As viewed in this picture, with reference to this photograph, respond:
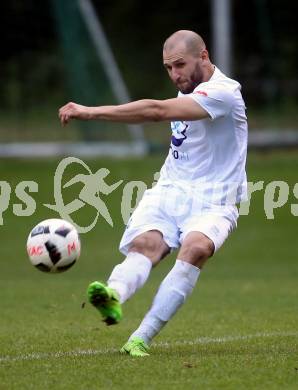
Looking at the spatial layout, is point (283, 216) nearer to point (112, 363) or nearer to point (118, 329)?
point (118, 329)

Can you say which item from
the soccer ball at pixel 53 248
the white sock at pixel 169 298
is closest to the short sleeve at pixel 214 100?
the white sock at pixel 169 298

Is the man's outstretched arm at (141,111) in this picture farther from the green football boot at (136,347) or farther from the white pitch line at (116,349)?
the white pitch line at (116,349)

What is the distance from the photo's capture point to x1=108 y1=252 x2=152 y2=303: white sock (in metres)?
8.17

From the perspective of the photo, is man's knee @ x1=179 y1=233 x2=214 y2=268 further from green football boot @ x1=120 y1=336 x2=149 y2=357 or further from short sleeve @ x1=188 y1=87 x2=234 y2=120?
short sleeve @ x1=188 y1=87 x2=234 y2=120

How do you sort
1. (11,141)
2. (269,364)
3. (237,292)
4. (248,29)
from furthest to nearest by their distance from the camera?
(248,29), (11,141), (237,292), (269,364)

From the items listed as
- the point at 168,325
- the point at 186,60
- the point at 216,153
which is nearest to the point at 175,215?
the point at 216,153

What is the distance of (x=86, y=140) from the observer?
85.8 ft

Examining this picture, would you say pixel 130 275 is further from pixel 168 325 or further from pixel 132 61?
pixel 132 61

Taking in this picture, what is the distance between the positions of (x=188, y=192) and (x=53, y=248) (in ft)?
3.67

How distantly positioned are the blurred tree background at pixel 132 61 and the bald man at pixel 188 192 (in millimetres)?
17585

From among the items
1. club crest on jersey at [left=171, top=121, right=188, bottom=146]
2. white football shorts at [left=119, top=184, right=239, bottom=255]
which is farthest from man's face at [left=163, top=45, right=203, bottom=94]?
white football shorts at [left=119, top=184, right=239, bottom=255]

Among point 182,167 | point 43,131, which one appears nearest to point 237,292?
point 182,167

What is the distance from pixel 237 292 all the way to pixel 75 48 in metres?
13.0

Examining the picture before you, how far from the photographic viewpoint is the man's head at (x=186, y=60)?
332 inches
